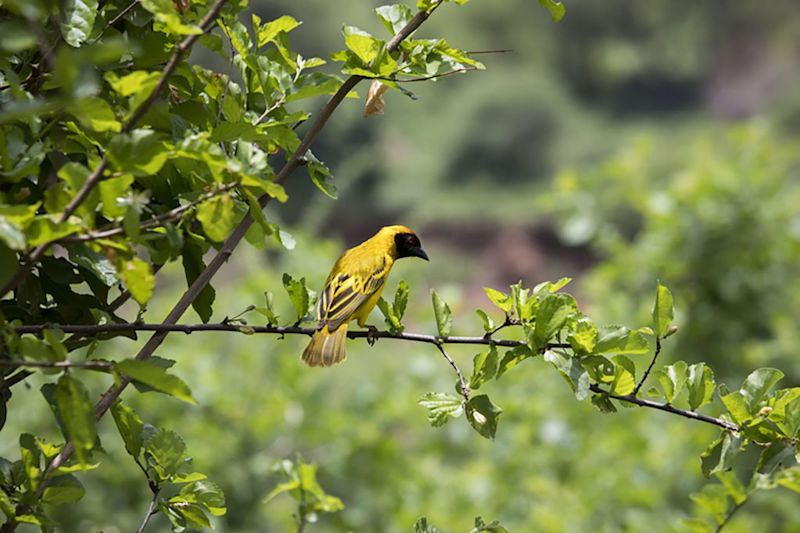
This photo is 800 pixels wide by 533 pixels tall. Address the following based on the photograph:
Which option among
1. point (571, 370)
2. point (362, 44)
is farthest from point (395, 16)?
point (571, 370)

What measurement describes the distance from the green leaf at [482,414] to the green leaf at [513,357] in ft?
0.15

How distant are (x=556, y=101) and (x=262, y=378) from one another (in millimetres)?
13471

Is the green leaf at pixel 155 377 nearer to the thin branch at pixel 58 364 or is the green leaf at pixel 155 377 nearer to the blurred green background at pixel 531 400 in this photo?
the thin branch at pixel 58 364

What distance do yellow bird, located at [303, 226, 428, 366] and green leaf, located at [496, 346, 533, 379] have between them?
741 mm

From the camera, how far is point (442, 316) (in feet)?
3.63

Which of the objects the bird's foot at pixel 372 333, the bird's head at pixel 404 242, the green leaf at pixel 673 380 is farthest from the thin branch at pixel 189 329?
the bird's head at pixel 404 242

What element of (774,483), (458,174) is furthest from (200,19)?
(458,174)

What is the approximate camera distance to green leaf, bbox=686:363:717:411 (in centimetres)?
104

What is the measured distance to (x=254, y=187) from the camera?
35.5 inches

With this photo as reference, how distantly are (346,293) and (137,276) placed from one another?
1231mm

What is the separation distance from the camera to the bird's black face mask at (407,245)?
2.32 m

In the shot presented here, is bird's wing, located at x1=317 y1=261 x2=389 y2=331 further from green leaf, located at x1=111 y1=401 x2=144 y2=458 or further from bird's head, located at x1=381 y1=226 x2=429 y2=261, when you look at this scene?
green leaf, located at x1=111 y1=401 x2=144 y2=458

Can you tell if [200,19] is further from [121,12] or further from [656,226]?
[656,226]

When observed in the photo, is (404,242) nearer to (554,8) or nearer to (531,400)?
(554,8)
